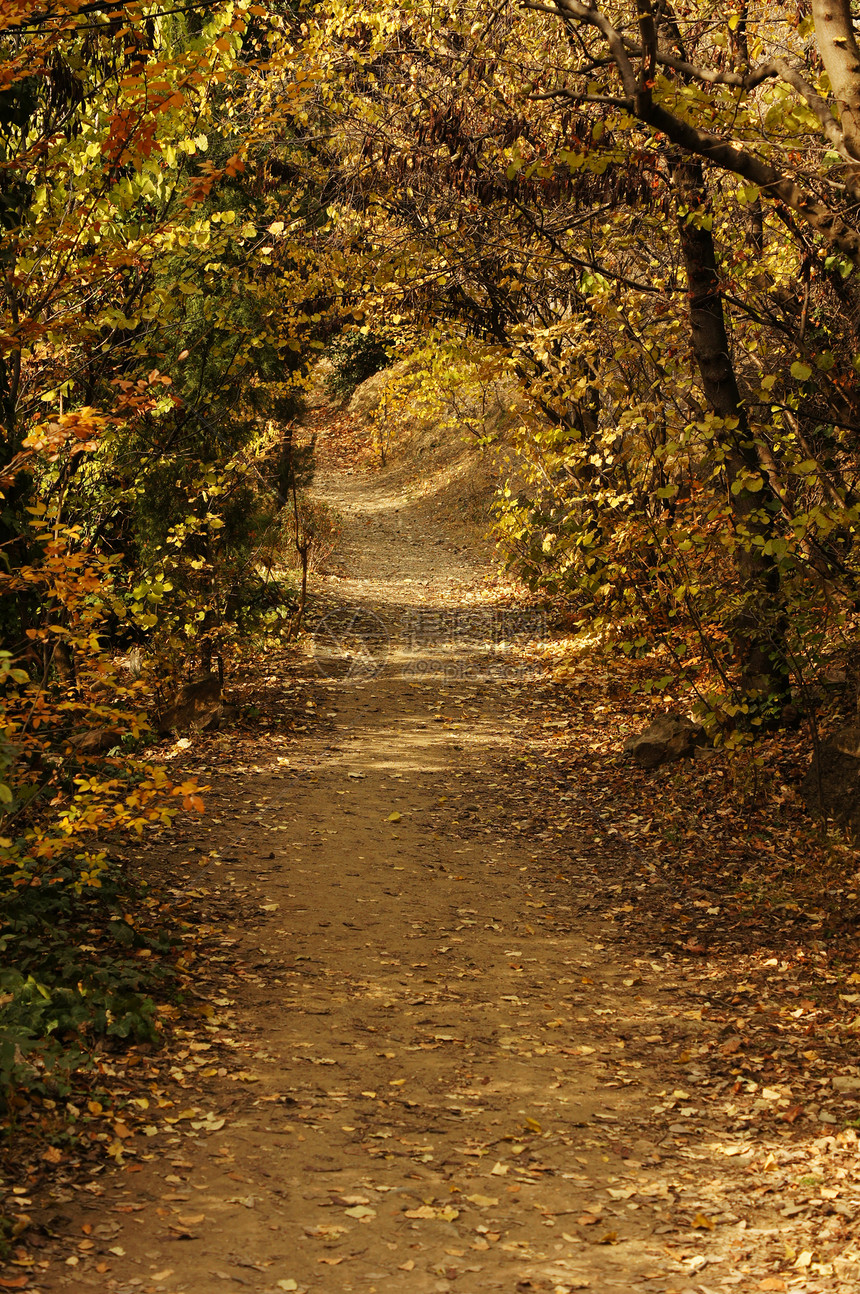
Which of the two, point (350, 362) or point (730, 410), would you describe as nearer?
point (730, 410)

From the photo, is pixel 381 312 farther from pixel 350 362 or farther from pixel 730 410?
pixel 350 362

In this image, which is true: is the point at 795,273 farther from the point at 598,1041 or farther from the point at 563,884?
the point at 598,1041

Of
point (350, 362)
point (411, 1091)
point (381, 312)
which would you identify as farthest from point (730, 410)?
point (350, 362)

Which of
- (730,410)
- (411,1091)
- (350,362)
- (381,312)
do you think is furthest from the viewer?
(350,362)

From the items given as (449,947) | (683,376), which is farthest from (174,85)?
(683,376)

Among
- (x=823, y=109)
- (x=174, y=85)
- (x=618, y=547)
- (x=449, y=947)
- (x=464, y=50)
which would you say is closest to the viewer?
(x=174, y=85)

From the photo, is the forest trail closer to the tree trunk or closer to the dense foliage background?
the dense foliage background

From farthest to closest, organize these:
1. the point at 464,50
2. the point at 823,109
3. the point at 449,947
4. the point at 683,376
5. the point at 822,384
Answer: the point at 683,376
the point at 464,50
the point at 822,384
the point at 449,947
the point at 823,109

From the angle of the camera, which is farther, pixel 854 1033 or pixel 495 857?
pixel 495 857

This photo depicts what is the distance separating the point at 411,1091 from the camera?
15.0ft

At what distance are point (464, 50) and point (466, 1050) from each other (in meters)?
7.26

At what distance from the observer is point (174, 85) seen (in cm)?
482

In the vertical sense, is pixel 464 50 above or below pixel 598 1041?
above

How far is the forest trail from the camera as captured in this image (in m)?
3.48
